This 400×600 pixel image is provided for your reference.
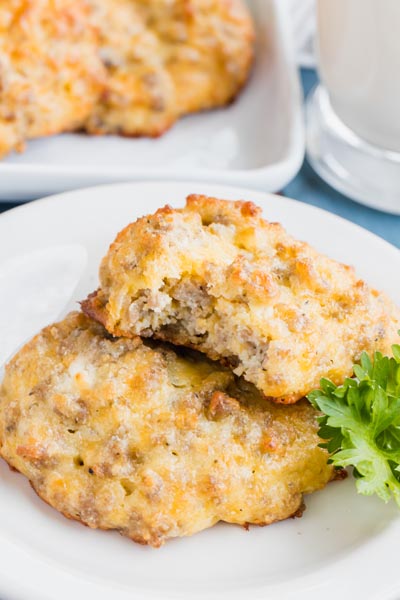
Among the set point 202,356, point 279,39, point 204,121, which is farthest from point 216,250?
point 279,39

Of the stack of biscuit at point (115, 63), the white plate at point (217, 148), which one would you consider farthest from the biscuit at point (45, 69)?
the white plate at point (217, 148)

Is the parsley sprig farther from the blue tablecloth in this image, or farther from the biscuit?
the biscuit

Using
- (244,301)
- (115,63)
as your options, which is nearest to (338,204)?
(115,63)

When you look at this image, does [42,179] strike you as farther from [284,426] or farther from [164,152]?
[284,426]

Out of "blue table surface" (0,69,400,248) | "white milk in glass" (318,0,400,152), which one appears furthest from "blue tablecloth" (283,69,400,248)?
"white milk in glass" (318,0,400,152)

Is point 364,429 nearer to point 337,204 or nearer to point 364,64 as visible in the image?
point 337,204
